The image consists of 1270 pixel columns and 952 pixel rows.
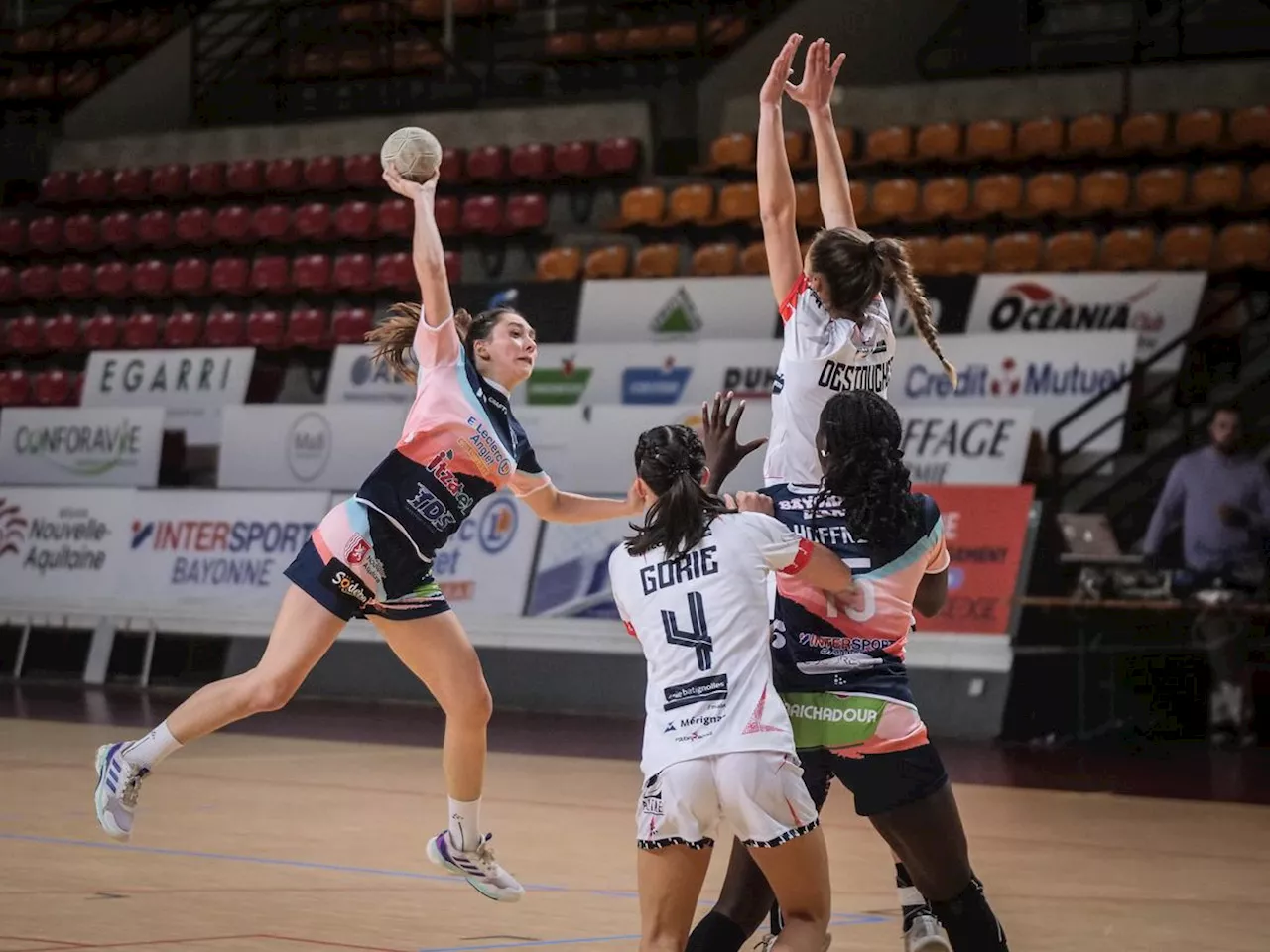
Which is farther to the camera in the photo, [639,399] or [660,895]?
[639,399]

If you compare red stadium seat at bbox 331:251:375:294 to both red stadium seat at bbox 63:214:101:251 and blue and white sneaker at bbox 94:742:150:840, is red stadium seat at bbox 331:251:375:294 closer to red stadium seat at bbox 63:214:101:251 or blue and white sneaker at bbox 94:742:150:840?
red stadium seat at bbox 63:214:101:251

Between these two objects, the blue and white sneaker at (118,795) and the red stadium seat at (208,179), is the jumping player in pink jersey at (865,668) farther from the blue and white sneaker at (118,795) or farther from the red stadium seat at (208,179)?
the red stadium seat at (208,179)

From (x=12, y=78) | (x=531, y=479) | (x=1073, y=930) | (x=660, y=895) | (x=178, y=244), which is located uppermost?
(x=12, y=78)

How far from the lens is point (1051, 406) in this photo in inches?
562

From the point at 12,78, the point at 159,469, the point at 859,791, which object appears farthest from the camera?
the point at 12,78

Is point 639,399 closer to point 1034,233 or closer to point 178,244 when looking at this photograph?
point 1034,233

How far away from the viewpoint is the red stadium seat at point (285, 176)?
867 inches

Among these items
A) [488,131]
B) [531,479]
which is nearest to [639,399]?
[488,131]

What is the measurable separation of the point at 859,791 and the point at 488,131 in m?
17.4

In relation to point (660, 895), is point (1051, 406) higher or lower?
higher

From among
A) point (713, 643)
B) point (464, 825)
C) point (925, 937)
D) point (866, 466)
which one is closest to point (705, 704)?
point (713, 643)

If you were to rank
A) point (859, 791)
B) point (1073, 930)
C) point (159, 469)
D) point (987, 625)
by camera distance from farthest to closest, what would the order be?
point (159, 469) < point (987, 625) < point (1073, 930) < point (859, 791)

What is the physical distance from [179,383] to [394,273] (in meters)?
3.05

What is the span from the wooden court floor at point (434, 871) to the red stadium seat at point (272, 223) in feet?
37.0
